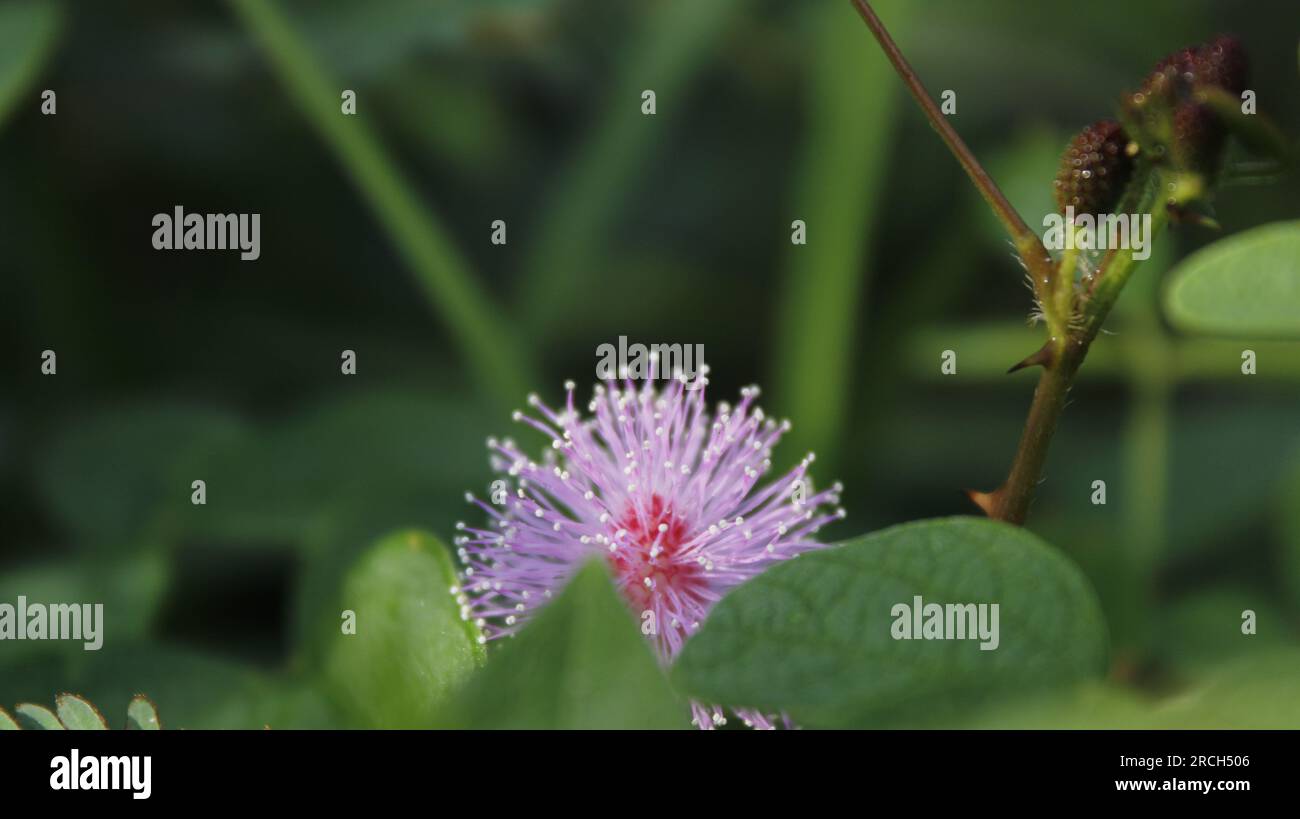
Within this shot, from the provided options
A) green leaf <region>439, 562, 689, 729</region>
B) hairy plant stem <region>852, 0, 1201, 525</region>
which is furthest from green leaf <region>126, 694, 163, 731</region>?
hairy plant stem <region>852, 0, 1201, 525</region>

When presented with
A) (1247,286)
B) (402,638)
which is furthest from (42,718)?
(1247,286)

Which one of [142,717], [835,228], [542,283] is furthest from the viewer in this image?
[542,283]

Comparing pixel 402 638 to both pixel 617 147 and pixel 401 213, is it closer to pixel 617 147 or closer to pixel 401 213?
pixel 401 213

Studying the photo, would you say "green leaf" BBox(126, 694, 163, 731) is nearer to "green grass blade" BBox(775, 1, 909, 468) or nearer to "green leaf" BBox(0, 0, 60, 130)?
"green leaf" BBox(0, 0, 60, 130)

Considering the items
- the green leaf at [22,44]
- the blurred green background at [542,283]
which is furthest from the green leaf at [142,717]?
the green leaf at [22,44]

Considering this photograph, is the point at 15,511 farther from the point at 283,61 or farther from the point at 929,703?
the point at 929,703
